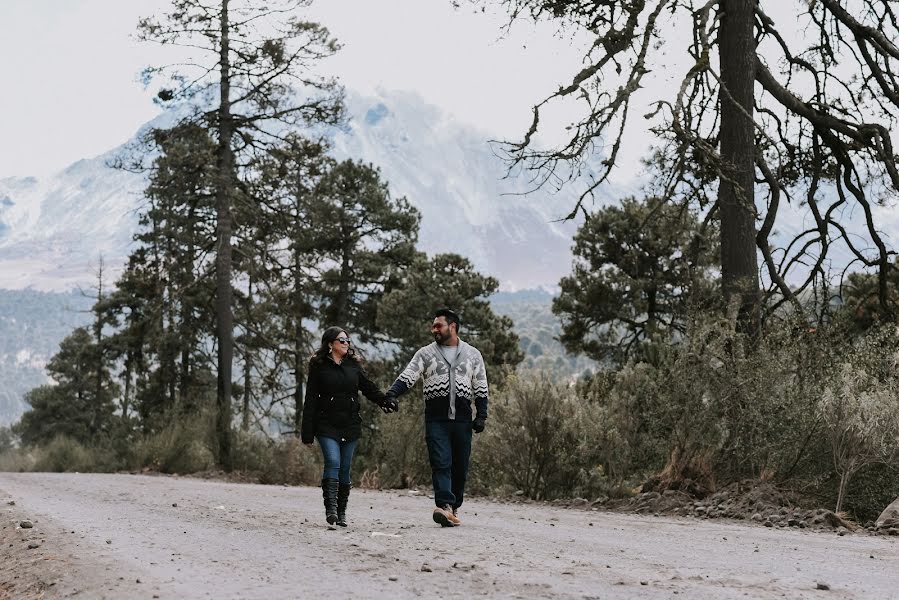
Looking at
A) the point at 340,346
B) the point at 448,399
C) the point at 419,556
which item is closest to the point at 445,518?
the point at 448,399

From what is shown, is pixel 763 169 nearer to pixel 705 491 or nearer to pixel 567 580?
pixel 705 491

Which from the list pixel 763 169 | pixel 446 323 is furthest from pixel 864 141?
pixel 446 323

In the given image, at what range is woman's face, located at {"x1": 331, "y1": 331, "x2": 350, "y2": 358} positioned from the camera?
949 cm

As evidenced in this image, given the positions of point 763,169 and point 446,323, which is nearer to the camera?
point 446,323

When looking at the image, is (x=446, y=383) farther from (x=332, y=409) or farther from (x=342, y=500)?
(x=342, y=500)

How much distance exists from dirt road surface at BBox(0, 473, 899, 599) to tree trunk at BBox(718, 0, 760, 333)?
194 inches

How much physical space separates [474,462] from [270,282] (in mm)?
12532

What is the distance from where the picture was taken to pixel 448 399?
372 inches

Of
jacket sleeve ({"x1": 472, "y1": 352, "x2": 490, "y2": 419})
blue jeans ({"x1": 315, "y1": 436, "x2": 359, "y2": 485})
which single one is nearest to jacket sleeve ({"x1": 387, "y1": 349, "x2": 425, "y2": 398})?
jacket sleeve ({"x1": 472, "y1": 352, "x2": 490, "y2": 419})

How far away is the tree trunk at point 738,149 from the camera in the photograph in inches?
566

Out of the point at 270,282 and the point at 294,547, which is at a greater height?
the point at 270,282

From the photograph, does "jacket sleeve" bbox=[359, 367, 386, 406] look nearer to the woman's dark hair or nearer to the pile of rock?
the woman's dark hair

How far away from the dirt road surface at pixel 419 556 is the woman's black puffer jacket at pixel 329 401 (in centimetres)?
87

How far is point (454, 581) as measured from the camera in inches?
235
